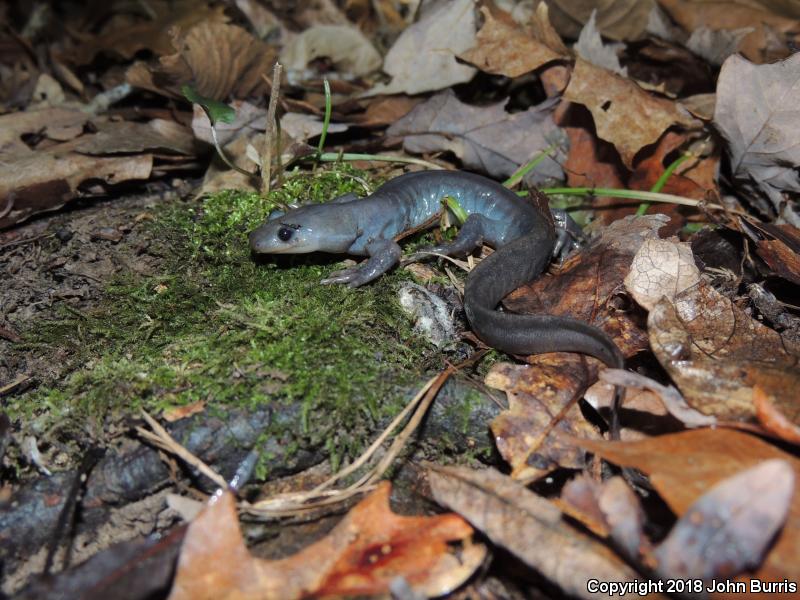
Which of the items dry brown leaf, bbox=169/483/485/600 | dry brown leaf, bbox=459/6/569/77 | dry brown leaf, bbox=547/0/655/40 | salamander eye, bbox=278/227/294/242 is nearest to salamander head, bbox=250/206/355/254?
salamander eye, bbox=278/227/294/242

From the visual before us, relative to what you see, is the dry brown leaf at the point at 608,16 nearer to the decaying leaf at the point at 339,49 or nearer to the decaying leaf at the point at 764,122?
the decaying leaf at the point at 764,122

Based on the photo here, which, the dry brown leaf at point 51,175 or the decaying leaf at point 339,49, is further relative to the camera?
the decaying leaf at point 339,49

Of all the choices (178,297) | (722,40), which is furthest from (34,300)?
(722,40)

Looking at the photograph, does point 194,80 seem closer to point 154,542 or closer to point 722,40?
point 154,542

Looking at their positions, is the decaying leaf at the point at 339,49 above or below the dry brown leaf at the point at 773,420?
below

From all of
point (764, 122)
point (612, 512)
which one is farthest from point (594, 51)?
point (612, 512)

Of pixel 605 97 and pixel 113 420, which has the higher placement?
pixel 605 97

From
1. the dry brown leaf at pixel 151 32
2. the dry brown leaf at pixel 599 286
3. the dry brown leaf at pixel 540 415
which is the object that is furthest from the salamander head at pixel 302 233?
the dry brown leaf at pixel 151 32

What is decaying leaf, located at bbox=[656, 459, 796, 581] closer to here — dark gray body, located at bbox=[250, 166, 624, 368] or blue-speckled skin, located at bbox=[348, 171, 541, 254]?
dark gray body, located at bbox=[250, 166, 624, 368]
